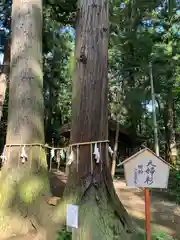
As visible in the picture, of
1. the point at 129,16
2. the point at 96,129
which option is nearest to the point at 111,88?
the point at 129,16

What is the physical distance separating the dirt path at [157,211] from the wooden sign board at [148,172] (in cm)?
207

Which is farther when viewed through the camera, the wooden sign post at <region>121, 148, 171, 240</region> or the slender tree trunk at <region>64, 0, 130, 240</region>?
the slender tree trunk at <region>64, 0, 130, 240</region>

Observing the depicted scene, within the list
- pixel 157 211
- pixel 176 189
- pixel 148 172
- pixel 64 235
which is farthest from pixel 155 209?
pixel 148 172

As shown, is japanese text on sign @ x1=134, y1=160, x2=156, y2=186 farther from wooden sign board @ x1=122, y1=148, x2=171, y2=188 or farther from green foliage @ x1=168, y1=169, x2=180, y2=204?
green foliage @ x1=168, y1=169, x2=180, y2=204

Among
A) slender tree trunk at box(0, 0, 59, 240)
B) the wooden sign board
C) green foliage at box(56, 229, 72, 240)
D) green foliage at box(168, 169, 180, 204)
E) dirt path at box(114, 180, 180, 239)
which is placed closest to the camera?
the wooden sign board

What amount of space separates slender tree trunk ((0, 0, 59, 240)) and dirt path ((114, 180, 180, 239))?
1.96m

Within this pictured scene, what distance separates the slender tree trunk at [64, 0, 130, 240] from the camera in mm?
3439

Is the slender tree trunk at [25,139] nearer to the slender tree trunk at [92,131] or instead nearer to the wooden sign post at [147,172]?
the slender tree trunk at [92,131]

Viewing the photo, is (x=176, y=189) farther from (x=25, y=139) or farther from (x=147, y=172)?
(x=147, y=172)

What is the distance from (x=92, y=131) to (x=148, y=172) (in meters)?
1.08

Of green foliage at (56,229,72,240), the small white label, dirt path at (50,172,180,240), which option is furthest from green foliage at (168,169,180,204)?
the small white label

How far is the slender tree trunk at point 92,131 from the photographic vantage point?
3439 millimetres

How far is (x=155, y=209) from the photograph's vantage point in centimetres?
689

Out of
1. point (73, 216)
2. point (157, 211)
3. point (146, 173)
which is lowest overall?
point (157, 211)
